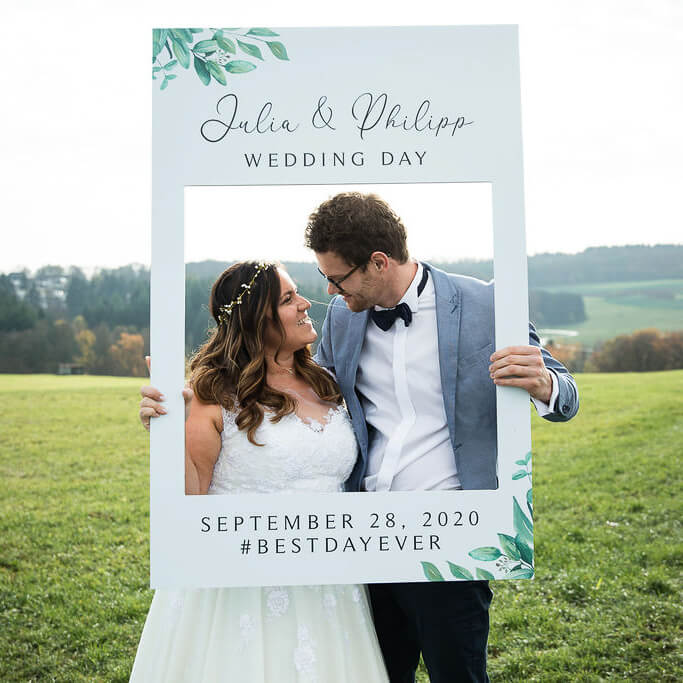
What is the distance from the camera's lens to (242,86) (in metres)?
2.06

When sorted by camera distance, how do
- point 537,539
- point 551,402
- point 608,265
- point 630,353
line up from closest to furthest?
1. point 551,402
2. point 537,539
3. point 608,265
4. point 630,353

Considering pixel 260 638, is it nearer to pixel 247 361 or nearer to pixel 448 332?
pixel 247 361

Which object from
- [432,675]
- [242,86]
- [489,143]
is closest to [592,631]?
[432,675]

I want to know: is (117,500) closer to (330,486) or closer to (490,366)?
(330,486)

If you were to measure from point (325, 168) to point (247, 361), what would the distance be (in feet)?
2.16

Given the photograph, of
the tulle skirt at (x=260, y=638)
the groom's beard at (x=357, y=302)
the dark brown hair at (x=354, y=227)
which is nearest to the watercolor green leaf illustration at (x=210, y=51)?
the dark brown hair at (x=354, y=227)

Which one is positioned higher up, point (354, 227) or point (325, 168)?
point (325, 168)

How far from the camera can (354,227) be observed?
2100 millimetres

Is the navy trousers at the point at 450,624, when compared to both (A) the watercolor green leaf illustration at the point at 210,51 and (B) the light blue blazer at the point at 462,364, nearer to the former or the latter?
(B) the light blue blazer at the point at 462,364

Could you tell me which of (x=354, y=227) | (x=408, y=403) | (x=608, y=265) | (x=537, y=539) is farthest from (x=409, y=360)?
(x=608, y=265)

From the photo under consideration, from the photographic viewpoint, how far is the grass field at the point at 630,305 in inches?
273

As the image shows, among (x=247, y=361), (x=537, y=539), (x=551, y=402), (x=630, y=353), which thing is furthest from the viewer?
(x=630, y=353)

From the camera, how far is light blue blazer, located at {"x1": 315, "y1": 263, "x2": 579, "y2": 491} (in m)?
2.13

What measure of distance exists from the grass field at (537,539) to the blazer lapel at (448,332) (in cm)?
230
